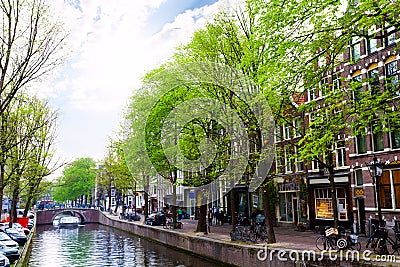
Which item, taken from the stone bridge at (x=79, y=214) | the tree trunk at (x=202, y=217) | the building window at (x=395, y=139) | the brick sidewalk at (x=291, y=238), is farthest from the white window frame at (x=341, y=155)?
the stone bridge at (x=79, y=214)

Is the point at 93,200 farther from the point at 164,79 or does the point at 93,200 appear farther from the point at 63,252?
the point at 164,79

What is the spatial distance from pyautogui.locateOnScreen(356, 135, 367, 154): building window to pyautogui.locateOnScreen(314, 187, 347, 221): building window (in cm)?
387

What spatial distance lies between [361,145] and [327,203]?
6.37m

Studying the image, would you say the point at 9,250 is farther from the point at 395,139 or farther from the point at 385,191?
the point at 395,139

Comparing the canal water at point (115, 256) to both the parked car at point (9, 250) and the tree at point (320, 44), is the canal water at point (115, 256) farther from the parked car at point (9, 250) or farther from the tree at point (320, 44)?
the tree at point (320, 44)

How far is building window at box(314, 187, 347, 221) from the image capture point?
103ft

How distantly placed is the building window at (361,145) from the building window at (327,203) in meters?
3.87

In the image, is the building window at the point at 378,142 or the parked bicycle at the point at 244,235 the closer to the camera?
the parked bicycle at the point at 244,235

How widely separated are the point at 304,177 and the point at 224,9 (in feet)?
56.6

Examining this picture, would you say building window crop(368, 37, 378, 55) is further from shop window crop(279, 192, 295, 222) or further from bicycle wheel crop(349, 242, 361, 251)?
shop window crop(279, 192, 295, 222)

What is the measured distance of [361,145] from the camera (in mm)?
28812

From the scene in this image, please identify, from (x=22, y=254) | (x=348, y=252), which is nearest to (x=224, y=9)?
(x=348, y=252)

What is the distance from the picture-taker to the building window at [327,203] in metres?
31.4

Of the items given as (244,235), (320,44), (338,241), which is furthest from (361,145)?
(320,44)
